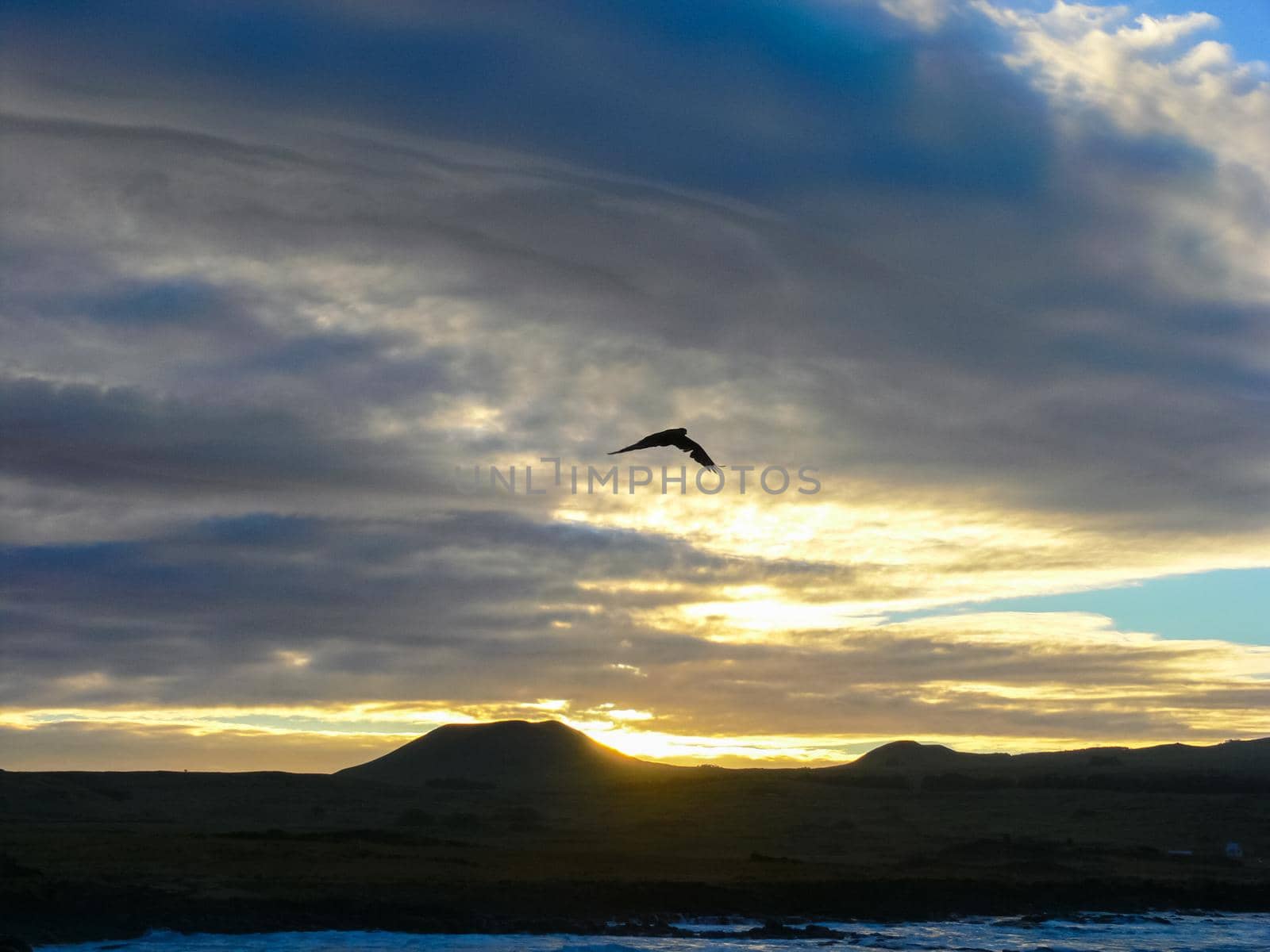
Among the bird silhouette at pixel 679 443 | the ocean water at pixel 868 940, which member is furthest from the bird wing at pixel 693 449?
the ocean water at pixel 868 940

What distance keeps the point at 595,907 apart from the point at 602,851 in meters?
→ 27.6

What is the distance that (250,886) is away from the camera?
228ft

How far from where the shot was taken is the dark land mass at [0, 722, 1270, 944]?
219 feet

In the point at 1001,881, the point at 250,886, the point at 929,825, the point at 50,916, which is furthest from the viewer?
the point at 929,825

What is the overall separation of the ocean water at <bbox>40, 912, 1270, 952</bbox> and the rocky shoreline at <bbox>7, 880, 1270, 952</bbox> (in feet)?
4.26

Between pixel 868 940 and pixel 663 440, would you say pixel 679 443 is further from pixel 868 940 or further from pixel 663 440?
pixel 868 940

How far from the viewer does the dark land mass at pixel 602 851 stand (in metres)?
66.8

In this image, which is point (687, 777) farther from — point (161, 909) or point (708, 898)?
point (161, 909)

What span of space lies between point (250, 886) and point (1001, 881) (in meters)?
48.8

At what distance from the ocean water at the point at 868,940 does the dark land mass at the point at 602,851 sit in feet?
5.91

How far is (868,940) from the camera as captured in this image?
6519cm

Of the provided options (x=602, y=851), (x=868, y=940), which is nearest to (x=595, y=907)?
(x=868, y=940)

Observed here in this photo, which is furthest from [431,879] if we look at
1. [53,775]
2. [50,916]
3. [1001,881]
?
[53,775]

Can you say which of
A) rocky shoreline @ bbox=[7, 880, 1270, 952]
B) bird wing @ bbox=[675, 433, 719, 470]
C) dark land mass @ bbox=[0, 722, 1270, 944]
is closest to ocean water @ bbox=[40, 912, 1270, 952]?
rocky shoreline @ bbox=[7, 880, 1270, 952]
